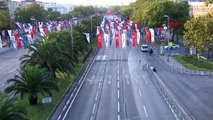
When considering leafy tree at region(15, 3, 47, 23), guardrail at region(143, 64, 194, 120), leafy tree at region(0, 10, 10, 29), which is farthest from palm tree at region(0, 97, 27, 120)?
leafy tree at region(15, 3, 47, 23)

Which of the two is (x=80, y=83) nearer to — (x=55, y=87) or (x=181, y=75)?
(x=55, y=87)

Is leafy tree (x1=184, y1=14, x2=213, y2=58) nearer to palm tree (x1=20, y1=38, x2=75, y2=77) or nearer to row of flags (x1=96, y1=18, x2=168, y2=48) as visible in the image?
row of flags (x1=96, y1=18, x2=168, y2=48)

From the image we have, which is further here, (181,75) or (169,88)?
(181,75)

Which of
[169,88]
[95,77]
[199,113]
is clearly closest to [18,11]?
[95,77]

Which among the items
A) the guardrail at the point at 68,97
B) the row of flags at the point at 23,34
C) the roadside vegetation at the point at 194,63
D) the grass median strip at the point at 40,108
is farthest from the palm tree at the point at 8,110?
the roadside vegetation at the point at 194,63

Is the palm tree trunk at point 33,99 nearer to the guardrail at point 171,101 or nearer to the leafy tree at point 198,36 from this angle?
the guardrail at point 171,101
